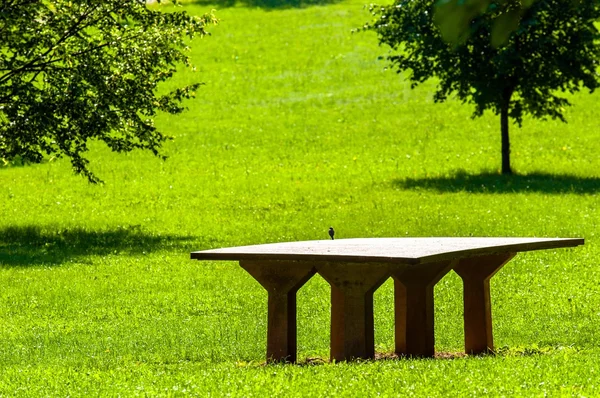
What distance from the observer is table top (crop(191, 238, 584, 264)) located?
8.65 metres

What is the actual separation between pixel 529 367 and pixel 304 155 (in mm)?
26244

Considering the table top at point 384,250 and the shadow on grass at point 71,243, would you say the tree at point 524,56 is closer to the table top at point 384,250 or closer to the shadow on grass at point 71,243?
the shadow on grass at point 71,243

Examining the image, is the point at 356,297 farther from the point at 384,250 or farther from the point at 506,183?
the point at 506,183

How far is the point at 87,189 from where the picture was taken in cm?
3022

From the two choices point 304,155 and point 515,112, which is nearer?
point 515,112

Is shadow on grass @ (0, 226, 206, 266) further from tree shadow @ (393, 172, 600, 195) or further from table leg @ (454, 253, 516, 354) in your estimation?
table leg @ (454, 253, 516, 354)

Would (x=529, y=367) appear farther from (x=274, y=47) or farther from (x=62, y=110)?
(x=274, y=47)

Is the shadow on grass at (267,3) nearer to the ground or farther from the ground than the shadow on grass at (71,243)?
farther from the ground

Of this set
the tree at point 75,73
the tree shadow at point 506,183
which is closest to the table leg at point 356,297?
the tree at point 75,73

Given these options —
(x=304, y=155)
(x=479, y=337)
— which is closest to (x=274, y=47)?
(x=304, y=155)

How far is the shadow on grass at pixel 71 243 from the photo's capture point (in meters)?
19.5

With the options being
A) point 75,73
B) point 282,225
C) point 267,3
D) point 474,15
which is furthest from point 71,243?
point 267,3

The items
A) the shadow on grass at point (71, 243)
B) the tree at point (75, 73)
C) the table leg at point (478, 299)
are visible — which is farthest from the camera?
the tree at point (75, 73)

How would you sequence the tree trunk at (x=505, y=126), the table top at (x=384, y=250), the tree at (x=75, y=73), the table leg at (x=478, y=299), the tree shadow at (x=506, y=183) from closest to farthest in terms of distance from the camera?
the table top at (x=384, y=250) < the table leg at (x=478, y=299) < the tree at (x=75, y=73) < the tree shadow at (x=506, y=183) < the tree trunk at (x=505, y=126)
